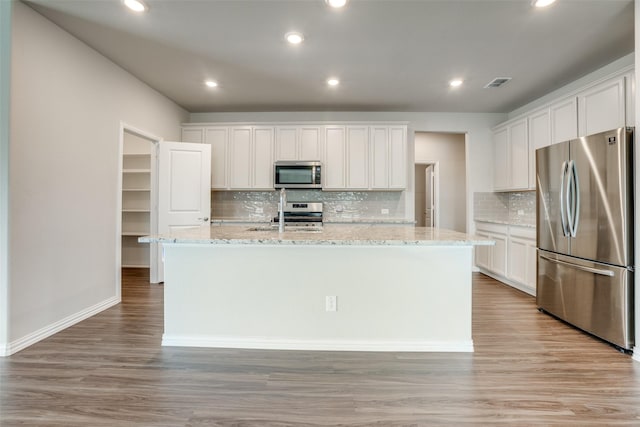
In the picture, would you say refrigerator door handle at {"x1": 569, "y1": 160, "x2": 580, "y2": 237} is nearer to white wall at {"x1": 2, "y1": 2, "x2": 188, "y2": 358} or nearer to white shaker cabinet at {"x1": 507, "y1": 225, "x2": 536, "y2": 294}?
white shaker cabinet at {"x1": 507, "y1": 225, "x2": 536, "y2": 294}

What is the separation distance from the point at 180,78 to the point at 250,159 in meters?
1.47

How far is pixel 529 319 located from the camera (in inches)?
125

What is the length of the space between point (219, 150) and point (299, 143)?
122 centimetres

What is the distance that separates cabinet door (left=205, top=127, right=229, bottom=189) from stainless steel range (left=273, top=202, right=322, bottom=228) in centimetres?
103

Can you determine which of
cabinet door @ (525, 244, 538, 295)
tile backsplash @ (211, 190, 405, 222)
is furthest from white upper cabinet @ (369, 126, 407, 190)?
cabinet door @ (525, 244, 538, 295)

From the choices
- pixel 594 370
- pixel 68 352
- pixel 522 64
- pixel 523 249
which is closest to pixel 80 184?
pixel 68 352

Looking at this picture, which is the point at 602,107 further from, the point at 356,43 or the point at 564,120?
the point at 356,43

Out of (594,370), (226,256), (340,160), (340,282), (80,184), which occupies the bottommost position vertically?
(594,370)

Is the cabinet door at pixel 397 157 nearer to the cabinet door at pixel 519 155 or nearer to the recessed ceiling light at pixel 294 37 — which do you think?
the cabinet door at pixel 519 155

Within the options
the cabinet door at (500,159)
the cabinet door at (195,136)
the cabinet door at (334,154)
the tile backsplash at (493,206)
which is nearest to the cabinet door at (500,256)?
the tile backsplash at (493,206)

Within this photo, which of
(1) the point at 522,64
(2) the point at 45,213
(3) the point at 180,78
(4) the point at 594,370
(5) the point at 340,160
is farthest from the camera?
(5) the point at 340,160

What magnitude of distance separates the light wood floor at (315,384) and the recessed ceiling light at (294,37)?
2589 mm

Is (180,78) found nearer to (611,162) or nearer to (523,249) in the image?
(611,162)

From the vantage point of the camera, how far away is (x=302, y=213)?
5043 millimetres
